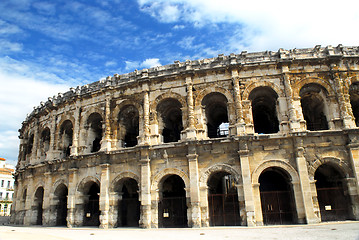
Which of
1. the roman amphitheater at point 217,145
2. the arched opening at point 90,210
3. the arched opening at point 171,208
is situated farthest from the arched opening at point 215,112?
the arched opening at point 90,210

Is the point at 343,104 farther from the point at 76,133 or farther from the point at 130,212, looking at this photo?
the point at 76,133

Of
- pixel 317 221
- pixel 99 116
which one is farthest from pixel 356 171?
pixel 99 116

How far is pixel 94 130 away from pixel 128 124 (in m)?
2.34

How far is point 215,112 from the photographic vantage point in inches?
641

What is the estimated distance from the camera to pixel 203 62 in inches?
573

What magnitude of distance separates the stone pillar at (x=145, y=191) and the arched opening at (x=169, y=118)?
6.86 ft

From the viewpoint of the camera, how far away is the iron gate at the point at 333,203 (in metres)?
12.4

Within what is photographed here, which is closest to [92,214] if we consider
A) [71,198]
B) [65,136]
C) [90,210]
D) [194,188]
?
[90,210]

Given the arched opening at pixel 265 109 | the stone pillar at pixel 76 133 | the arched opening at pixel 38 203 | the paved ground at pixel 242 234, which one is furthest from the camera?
the arched opening at pixel 38 203

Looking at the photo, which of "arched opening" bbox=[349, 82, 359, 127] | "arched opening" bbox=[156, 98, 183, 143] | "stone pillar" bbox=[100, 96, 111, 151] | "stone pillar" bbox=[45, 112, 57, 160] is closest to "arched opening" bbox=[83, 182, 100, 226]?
"stone pillar" bbox=[100, 96, 111, 151]

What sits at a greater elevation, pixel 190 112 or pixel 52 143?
pixel 190 112

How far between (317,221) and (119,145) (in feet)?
34.1

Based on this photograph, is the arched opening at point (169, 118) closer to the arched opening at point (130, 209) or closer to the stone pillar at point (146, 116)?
the stone pillar at point (146, 116)

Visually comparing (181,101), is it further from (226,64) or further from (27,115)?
(27,115)
